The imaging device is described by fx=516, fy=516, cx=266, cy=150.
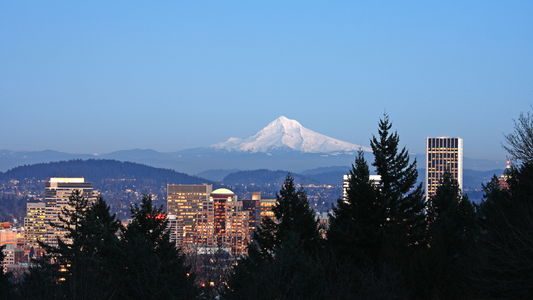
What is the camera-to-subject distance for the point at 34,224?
170 meters

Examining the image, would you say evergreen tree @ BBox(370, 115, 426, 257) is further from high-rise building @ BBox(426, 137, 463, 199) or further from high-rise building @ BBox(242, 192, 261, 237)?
high-rise building @ BBox(426, 137, 463, 199)

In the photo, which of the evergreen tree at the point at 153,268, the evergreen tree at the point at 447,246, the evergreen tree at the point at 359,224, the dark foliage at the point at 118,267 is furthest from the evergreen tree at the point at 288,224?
the evergreen tree at the point at 447,246

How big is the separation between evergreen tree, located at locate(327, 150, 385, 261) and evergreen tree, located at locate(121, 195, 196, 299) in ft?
23.9

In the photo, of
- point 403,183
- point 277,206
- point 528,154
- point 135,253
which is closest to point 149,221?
point 135,253

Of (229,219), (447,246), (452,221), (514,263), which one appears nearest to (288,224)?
(447,246)

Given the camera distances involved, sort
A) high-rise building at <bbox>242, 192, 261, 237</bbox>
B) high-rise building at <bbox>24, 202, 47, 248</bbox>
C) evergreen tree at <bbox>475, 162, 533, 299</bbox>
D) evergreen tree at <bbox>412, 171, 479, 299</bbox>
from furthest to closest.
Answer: high-rise building at <bbox>242, 192, 261, 237</bbox> → high-rise building at <bbox>24, 202, 47, 248</bbox> → evergreen tree at <bbox>412, 171, 479, 299</bbox> → evergreen tree at <bbox>475, 162, 533, 299</bbox>

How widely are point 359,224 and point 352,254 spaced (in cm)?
176

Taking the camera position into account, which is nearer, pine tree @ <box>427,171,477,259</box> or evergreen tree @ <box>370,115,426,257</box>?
evergreen tree @ <box>370,115,426,257</box>

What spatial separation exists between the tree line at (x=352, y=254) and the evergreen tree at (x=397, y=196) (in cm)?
6

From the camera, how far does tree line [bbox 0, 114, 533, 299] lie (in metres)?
17.7

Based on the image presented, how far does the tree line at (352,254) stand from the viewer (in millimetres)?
17703

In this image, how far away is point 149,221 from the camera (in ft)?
83.9

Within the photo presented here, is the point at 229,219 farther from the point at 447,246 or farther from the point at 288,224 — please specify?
the point at 288,224

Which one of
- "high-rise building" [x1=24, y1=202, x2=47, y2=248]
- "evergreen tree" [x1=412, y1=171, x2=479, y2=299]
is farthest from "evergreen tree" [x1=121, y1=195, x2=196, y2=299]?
"high-rise building" [x1=24, y1=202, x2=47, y2=248]
